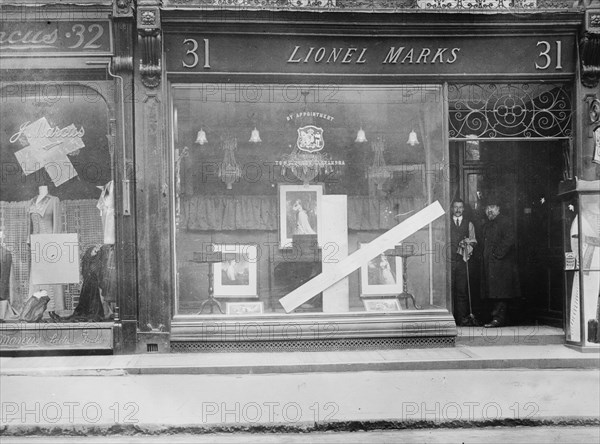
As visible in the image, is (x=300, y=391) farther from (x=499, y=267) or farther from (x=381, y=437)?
(x=499, y=267)

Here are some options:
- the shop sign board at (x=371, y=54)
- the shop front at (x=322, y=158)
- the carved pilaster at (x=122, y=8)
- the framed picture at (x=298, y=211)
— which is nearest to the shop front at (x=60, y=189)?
the carved pilaster at (x=122, y=8)

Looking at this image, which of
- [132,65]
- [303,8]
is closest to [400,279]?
[303,8]

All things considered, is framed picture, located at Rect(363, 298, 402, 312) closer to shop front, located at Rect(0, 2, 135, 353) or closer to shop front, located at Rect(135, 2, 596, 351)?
shop front, located at Rect(135, 2, 596, 351)

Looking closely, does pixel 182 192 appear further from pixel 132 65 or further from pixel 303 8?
pixel 303 8

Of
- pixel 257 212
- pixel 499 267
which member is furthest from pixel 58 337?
pixel 499 267

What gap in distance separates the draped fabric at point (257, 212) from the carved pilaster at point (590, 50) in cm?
305

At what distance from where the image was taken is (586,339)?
400 inches

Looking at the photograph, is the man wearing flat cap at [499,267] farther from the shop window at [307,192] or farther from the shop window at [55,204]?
the shop window at [55,204]

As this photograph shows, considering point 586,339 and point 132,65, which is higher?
point 132,65

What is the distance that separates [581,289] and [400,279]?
8.47 ft

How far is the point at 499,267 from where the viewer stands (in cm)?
1216

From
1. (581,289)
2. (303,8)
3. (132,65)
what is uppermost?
(303,8)

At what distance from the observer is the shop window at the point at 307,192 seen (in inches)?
421

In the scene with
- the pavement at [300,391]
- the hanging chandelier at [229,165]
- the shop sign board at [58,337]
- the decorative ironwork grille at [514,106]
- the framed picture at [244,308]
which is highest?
the decorative ironwork grille at [514,106]
